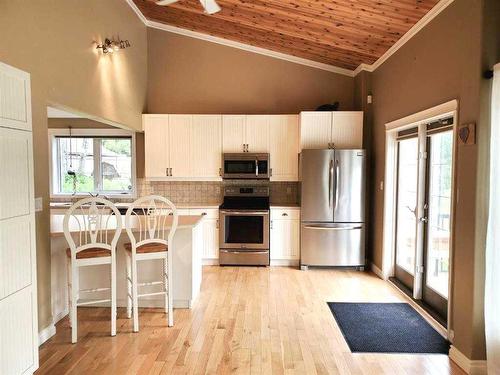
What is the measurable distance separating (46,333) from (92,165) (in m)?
3.44

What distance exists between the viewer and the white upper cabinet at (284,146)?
530 centimetres

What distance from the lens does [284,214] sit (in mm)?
5121

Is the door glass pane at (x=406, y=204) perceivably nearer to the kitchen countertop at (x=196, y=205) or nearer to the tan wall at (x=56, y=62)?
the kitchen countertop at (x=196, y=205)

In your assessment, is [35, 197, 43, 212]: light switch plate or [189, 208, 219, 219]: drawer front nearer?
[35, 197, 43, 212]: light switch plate

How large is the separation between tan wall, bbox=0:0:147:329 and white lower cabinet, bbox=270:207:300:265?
2.56 metres

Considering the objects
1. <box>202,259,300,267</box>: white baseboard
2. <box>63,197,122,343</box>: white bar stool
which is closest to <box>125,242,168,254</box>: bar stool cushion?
<box>63,197,122,343</box>: white bar stool

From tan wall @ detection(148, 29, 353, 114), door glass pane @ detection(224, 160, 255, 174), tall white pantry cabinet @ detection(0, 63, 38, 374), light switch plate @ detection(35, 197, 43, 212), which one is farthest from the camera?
tan wall @ detection(148, 29, 353, 114)

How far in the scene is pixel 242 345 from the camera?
2816mm

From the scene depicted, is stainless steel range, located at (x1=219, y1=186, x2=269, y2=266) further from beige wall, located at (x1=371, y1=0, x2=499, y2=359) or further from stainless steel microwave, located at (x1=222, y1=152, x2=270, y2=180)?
beige wall, located at (x1=371, y1=0, x2=499, y2=359)

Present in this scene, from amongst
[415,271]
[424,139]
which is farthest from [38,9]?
[415,271]

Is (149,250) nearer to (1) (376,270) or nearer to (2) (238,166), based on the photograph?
(2) (238,166)

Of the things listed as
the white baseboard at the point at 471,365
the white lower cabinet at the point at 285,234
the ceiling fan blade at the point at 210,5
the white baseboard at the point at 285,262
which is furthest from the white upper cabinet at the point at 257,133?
the white baseboard at the point at 471,365

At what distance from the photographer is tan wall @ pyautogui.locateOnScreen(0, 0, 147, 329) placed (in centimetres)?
260

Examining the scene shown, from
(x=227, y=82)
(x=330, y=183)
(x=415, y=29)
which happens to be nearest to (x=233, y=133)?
(x=227, y=82)
